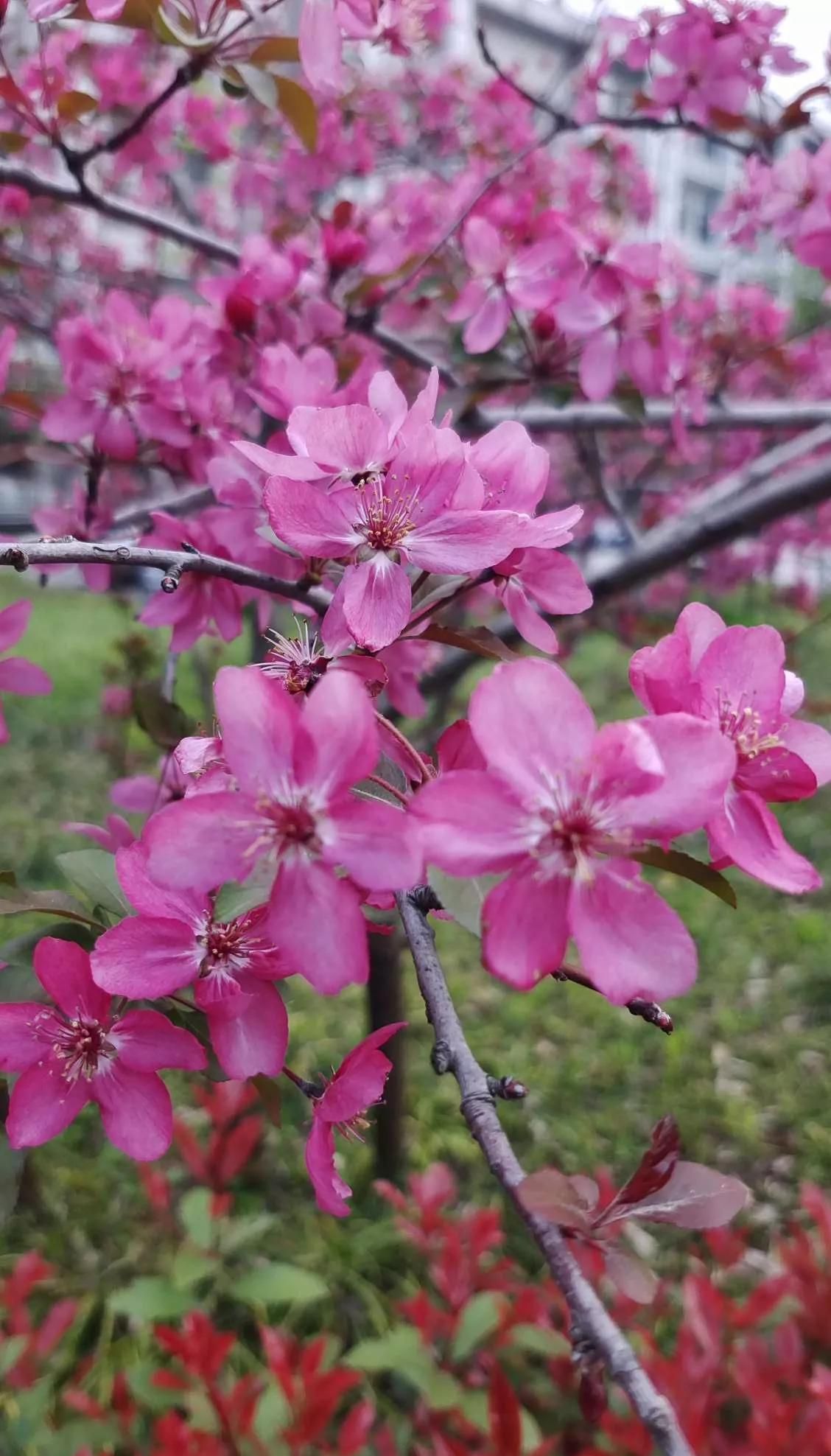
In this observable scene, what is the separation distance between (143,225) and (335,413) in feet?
3.30

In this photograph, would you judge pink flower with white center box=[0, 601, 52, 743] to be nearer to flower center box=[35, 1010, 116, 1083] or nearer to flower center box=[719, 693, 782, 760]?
flower center box=[35, 1010, 116, 1083]

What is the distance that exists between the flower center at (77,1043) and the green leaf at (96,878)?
9cm

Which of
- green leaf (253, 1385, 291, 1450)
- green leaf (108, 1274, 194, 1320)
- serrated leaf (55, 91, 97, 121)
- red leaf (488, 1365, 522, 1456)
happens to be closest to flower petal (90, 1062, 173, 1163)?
red leaf (488, 1365, 522, 1456)

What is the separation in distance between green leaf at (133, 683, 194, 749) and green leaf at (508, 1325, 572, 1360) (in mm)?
909

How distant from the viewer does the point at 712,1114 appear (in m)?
2.12

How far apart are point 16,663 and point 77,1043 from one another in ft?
1.31

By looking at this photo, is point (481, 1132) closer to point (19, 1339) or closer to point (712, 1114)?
point (19, 1339)

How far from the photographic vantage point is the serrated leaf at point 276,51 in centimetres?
95

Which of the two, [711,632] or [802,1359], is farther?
[802,1359]

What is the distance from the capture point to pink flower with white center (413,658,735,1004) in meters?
0.44

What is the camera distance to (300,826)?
0.47 m

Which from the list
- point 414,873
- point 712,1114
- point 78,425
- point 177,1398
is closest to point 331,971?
point 414,873

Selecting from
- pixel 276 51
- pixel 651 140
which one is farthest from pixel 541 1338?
pixel 651 140

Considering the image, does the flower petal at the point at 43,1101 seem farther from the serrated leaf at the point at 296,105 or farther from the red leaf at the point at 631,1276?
the serrated leaf at the point at 296,105
